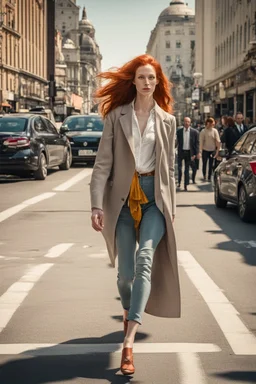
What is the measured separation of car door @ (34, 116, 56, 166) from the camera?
2205 cm

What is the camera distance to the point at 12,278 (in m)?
7.89

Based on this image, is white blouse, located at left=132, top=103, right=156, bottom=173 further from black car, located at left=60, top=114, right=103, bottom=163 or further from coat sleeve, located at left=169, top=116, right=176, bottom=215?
black car, located at left=60, top=114, right=103, bottom=163

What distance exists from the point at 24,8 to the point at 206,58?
21.2 metres

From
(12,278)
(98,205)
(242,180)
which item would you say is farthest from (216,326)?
(242,180)

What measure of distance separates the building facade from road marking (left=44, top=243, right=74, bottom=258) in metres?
65.9

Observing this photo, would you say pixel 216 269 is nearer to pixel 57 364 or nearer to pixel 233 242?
pixel 233 242

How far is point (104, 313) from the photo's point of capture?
6352mm

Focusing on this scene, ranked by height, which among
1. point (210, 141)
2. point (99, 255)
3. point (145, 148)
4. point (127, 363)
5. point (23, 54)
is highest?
point (23, 54)

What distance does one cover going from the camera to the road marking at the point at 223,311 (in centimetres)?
533

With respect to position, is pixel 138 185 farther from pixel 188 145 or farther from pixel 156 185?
pixel 188 145

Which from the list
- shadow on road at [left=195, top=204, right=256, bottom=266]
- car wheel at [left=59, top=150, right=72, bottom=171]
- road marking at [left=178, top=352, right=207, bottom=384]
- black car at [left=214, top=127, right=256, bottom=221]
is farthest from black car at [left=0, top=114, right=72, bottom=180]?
road marking at [left=178, top=352, right=207, bottom=384]

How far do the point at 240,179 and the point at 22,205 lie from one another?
13.8 ft

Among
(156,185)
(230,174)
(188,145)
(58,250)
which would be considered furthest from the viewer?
(188,145)

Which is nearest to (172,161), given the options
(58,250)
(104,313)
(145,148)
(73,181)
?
(145,148)
